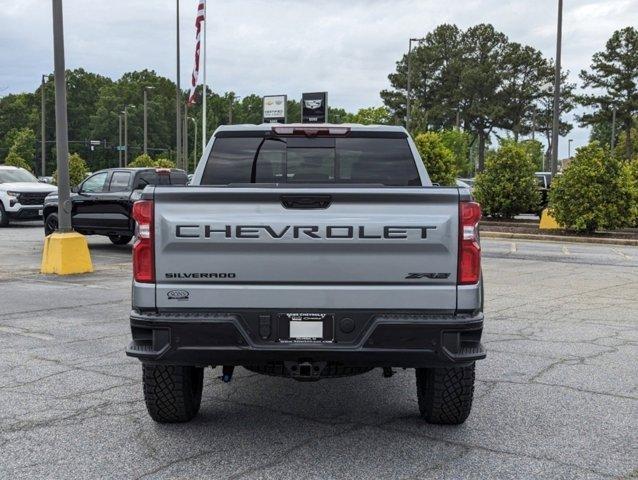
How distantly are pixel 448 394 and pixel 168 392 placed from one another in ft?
5.73

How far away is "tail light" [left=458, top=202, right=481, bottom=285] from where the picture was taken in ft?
13.5

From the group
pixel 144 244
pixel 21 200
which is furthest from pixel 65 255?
pixel 21 200

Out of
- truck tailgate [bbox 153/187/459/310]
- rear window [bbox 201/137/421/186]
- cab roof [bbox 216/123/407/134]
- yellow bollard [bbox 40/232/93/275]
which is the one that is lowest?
yellow bollard [bbox 40/232/93/275]

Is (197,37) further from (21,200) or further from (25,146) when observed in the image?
(25,146)

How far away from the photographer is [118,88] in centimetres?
13112

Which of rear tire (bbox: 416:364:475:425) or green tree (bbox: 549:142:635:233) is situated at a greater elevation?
green tree (bbox: 549:142:635:233)

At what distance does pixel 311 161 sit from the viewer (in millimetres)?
5883

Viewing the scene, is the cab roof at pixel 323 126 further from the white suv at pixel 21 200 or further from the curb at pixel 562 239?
the white suv at pixel 21 200

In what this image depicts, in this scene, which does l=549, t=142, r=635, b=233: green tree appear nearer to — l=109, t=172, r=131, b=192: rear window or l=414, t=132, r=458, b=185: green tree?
l=414, t=132, r=458, b=185: green tree

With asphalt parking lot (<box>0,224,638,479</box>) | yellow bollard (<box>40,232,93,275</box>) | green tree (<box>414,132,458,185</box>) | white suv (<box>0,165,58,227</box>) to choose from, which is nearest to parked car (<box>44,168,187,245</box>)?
yellow bollard (<box>40,232,93,275</box>)

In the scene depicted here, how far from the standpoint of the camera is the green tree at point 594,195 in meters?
21.6

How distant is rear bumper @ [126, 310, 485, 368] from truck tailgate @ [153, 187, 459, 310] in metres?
0.08

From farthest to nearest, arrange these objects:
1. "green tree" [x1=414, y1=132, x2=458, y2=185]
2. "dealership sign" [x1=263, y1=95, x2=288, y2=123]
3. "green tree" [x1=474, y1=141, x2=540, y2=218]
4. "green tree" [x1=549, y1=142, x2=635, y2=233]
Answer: "dealership sign" [x1=263, y1=95, x2=288, y2=123], "green tree" [x1=414, y1=132, x2=458, y2=185], "green tree" [x1=474, y1=141, x2=540, y2=218], "green tree" [x1=549, y1=142, x2=635, y2=233]

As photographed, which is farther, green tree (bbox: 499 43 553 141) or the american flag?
green tree (bbox: 499 43 553 141)
